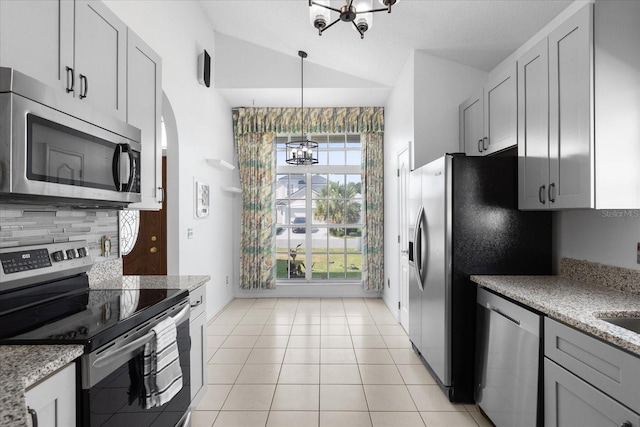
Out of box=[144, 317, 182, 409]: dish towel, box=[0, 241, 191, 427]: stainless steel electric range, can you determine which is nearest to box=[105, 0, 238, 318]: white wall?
box=[0, 241, 191, 427]: stainless steel electric range

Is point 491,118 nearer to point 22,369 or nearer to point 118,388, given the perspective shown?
point 118,388

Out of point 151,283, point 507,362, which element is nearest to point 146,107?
point 151,283

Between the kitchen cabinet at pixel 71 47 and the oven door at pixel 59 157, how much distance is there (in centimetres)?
20

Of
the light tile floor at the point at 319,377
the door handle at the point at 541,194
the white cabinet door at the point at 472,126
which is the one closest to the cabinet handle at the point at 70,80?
the light tile floor at the point at 319,377

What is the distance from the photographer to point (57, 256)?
1.79 meters

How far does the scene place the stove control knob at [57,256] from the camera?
177cm

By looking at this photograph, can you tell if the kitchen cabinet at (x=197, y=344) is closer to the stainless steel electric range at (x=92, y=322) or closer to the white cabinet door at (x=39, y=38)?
the stainless steel electric range at (x=92, y=322)

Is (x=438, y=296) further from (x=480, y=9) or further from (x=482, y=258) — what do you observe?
(x=480, y=9)

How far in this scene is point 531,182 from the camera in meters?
2.34

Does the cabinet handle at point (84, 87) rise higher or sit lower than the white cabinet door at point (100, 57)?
lower

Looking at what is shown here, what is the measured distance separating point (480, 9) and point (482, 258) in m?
1.98

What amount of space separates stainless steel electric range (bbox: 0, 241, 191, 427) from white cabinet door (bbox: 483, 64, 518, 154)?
2464 millimetres

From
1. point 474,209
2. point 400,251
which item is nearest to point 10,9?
point 474,209

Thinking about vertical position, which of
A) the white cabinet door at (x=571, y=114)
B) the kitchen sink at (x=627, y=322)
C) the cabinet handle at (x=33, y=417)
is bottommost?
the cabinet handle at (x=33, y=417)
